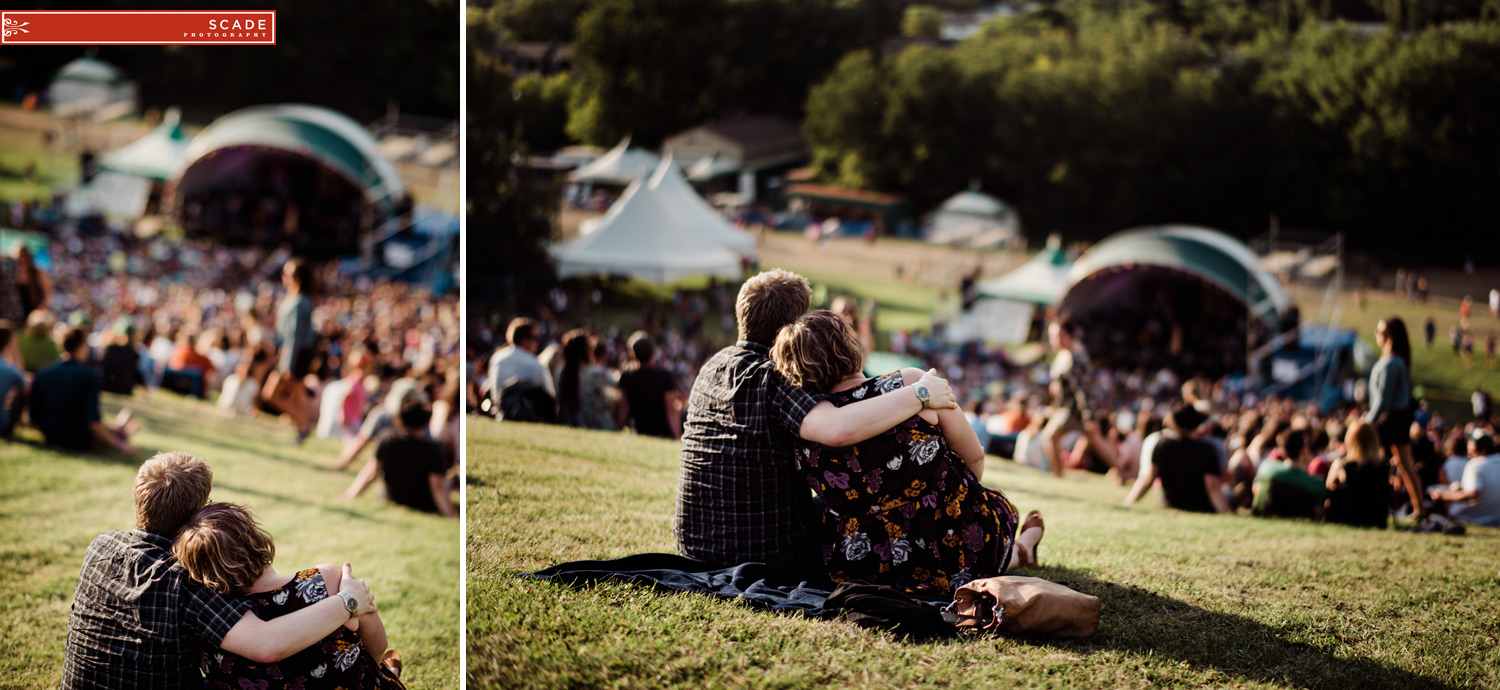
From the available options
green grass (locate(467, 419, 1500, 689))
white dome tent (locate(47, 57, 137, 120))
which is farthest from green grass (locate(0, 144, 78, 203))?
green grass (locate(467, 419, 1500, 689))

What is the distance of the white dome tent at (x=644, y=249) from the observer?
12375 millimetres

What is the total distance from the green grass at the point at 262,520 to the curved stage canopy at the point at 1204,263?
14.8 meters

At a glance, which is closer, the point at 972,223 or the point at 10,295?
the point at 10,295

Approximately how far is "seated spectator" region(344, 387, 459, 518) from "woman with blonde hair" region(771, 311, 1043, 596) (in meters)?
3.45

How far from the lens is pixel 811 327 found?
10.0ft

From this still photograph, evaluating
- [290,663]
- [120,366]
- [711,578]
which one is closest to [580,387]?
[711,578]

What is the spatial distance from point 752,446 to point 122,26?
318 centimetres

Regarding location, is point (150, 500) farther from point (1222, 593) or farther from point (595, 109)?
point (595, 109)

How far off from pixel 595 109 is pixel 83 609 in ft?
39.2

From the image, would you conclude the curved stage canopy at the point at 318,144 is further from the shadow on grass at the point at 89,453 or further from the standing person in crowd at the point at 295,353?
the shadow on grass at the point at 89,453

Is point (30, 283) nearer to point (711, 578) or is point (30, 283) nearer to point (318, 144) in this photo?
point (711, 578)

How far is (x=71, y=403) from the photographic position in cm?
622

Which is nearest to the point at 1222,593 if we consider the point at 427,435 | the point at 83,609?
the point at 83,609

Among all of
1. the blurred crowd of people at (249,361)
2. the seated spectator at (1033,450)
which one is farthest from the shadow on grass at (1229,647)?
the seated spectator at (1033,450)
